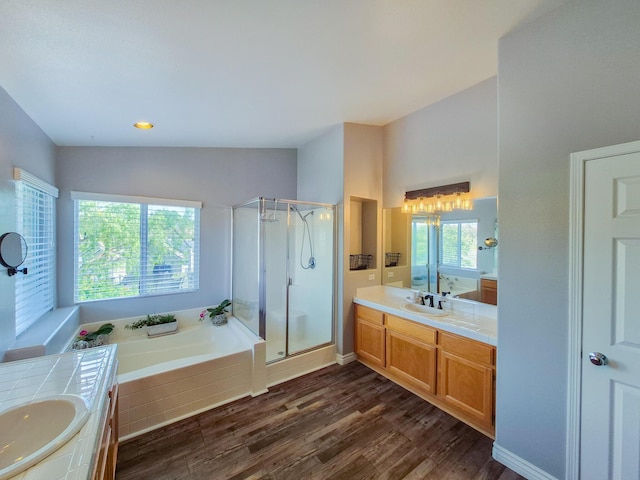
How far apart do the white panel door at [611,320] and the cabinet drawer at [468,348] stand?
564 mm

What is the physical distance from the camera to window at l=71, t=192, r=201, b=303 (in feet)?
9.61

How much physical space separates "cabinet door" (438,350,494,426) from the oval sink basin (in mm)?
378

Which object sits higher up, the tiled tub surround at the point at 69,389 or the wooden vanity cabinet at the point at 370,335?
the tiled tub surround at the point at 69,389

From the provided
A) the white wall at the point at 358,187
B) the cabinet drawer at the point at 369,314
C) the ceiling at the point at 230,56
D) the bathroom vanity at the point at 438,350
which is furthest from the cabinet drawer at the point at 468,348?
the ceiling at the point at 230,56

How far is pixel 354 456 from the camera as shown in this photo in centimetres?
192

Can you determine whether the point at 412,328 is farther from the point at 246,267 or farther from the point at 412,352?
the point at 246,267

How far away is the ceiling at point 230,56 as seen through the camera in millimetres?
1337

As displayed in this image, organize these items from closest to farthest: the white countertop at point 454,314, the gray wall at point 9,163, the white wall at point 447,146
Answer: the gray wall at point 9,163 < the white countertop at point 454,314 < the white wall at point 447,146

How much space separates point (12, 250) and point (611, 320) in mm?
3871

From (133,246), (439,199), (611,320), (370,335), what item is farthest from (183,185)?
(611,320)

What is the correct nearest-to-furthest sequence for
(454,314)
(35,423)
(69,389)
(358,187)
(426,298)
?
(35,423) < (69,389) < (454,314) < (426,298) < (358,187)

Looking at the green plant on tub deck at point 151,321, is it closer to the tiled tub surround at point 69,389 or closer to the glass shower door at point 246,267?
the glass shower door at point 246,267

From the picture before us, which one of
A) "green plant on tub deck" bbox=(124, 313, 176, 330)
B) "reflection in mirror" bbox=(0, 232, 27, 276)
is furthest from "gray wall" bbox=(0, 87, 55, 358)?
"green plant on tub deck" bbox=(124, 313, 176, 330)

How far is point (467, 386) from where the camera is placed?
2197 mm
